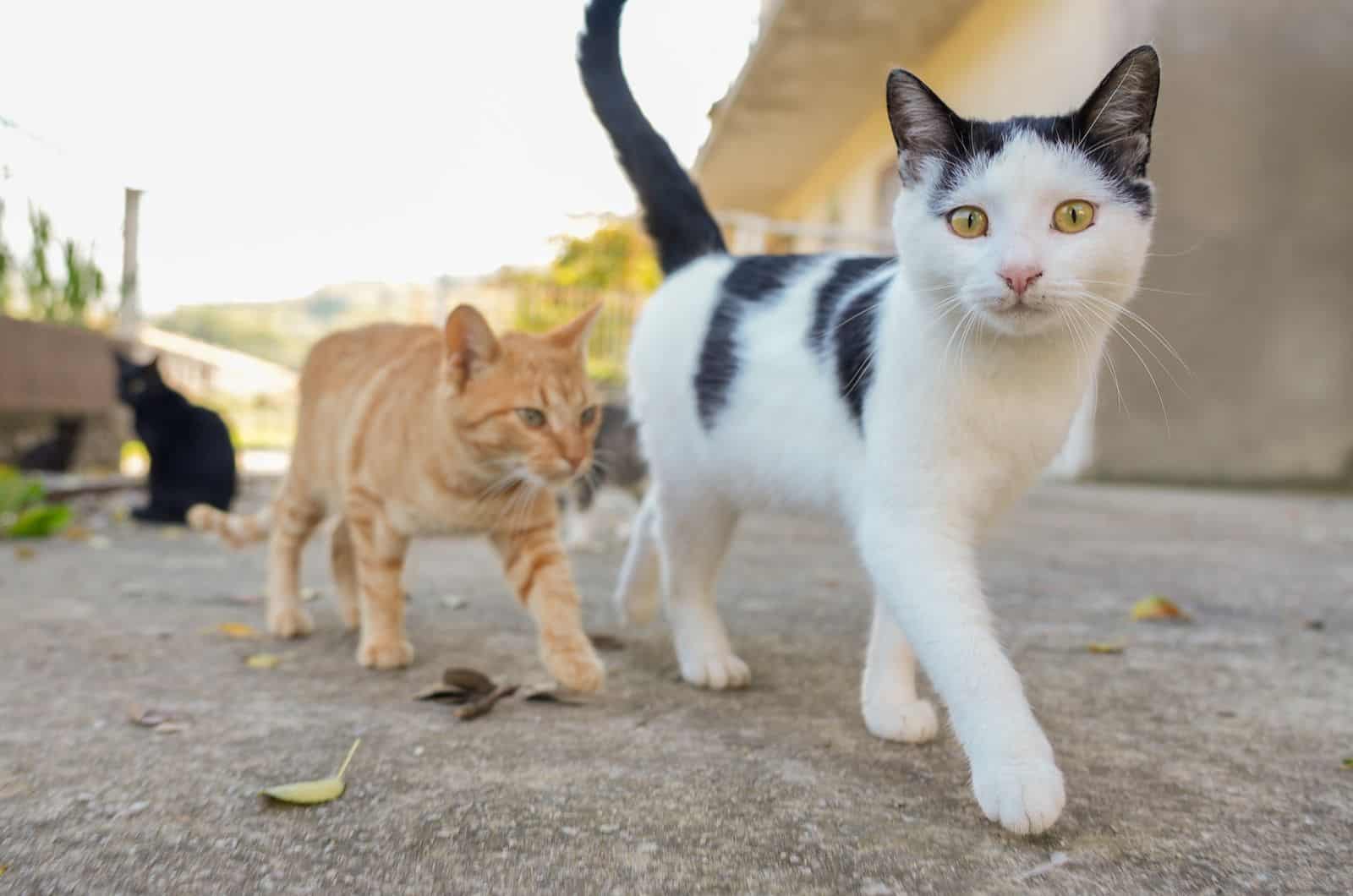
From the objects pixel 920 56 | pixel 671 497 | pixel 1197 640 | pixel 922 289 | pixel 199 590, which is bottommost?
pixel 199 590

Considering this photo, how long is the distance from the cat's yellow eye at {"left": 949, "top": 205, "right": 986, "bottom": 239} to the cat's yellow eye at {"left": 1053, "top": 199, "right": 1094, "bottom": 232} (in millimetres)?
101

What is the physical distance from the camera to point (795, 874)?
47.4 inches

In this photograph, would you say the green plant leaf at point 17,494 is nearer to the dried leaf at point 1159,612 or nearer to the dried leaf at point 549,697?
the dried leaf at point 549,697

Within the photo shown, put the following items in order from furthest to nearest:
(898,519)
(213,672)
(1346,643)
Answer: (1346,643)
(213,672)
(898,519)

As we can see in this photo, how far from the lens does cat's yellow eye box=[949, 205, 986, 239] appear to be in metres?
1.53

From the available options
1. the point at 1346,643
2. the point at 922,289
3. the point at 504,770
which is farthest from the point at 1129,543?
the point at 504,770

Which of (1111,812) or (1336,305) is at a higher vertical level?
(1336,305)

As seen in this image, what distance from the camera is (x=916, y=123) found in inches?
66.2

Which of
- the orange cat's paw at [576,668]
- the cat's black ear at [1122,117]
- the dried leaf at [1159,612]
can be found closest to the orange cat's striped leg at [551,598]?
the orange cat's paw at [576,668]

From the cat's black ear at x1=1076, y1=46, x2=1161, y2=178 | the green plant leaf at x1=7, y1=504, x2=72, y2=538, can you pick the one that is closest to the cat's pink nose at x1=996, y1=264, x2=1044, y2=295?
the cat's black ear at x1=1076, y1=46, x2=1161, y2=178

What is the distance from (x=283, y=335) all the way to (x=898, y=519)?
13.5m

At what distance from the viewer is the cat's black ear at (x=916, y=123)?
5.35 feet

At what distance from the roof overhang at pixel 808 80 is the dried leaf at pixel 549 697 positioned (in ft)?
21.7

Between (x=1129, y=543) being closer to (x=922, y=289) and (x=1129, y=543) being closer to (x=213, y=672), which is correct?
(x=922, y=289)
